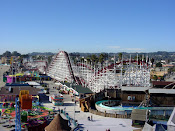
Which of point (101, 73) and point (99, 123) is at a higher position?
point (101, 73)

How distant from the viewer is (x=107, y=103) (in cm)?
2825

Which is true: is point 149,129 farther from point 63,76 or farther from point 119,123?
point 63,76

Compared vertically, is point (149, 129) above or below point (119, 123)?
above

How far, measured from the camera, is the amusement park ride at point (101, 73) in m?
34.7

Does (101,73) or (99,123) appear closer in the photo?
(99,123)

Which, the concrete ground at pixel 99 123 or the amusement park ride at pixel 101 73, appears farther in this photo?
the amusement park ride at pixel 101 73

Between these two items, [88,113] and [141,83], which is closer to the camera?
[88,113]

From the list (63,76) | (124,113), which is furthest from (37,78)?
(124,113)

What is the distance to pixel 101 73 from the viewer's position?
35656 mm

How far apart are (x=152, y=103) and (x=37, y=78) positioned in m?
37.0

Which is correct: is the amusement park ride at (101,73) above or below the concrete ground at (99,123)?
above

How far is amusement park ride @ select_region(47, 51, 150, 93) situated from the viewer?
34.7m

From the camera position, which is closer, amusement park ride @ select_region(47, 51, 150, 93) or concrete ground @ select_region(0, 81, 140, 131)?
concrete ground @ select_region(0, 81, 140, 131)

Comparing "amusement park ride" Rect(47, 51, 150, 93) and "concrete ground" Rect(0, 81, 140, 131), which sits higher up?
"amusement park ride" Rect(47, 51, 150, 93)
